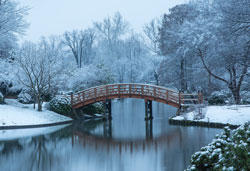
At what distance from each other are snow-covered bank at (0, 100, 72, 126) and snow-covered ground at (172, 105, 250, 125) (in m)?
8.34

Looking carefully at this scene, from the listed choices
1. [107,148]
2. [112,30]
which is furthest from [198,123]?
[112,30]

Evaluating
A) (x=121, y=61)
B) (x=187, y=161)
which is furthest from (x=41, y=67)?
(x=121, y=61)

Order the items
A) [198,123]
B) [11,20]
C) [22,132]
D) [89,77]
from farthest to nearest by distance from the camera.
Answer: [89,77] < [11,20] < [198,123] < [22,132]

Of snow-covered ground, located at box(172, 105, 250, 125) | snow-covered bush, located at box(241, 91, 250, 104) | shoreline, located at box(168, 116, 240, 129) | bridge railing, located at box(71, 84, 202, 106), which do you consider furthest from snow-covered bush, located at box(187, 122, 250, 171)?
bridge railing, located at box(71, 84, 202, 106)

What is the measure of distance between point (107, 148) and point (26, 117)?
29.2 feet

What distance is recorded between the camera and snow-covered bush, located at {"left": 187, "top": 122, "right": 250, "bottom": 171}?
6.37 m

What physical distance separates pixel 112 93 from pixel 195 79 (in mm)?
8370

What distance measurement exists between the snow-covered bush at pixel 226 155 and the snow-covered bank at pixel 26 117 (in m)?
14.6

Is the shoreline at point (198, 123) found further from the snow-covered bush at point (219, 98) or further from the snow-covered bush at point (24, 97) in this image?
the snow-covered bush at point (24, 97)

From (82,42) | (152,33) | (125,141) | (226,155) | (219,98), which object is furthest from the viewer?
(82,42)

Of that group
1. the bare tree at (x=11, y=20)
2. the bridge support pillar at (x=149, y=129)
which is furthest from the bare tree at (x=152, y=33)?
the bare tree at (x=11, y=20)

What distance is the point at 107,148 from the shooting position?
14.1 metres

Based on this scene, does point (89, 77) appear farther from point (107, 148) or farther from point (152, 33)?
point (107, 148)

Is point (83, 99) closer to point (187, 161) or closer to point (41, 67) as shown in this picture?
point (41, 67)
